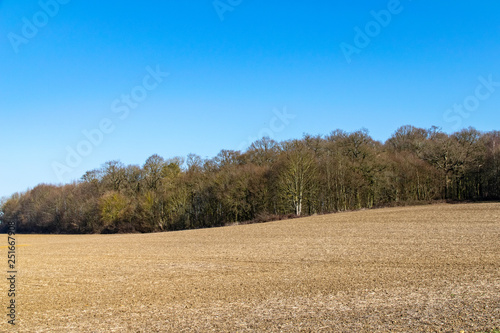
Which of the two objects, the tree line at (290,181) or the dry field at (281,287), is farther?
the tree line at (290,181)

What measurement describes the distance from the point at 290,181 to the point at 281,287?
1881 inches

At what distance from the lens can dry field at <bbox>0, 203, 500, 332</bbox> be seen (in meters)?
12.3

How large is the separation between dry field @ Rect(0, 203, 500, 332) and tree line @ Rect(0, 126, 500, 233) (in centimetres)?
3268

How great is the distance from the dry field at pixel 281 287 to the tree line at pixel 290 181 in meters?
32.7

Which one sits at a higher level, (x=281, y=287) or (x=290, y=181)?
(x=290, y=181)

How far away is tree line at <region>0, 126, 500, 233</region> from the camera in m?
66.4

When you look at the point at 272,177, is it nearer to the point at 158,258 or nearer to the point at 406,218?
the point at 406,218

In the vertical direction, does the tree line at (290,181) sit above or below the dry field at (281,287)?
above

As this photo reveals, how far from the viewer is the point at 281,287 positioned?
17.7 metres

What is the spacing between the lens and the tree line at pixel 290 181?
218 feet

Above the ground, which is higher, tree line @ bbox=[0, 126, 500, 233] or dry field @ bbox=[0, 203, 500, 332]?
tree line @ bbox=[0, 126, 500, 233]

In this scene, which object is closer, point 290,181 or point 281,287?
point 281,287

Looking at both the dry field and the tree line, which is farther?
the tree line

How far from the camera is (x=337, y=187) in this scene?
6931 centimetres
